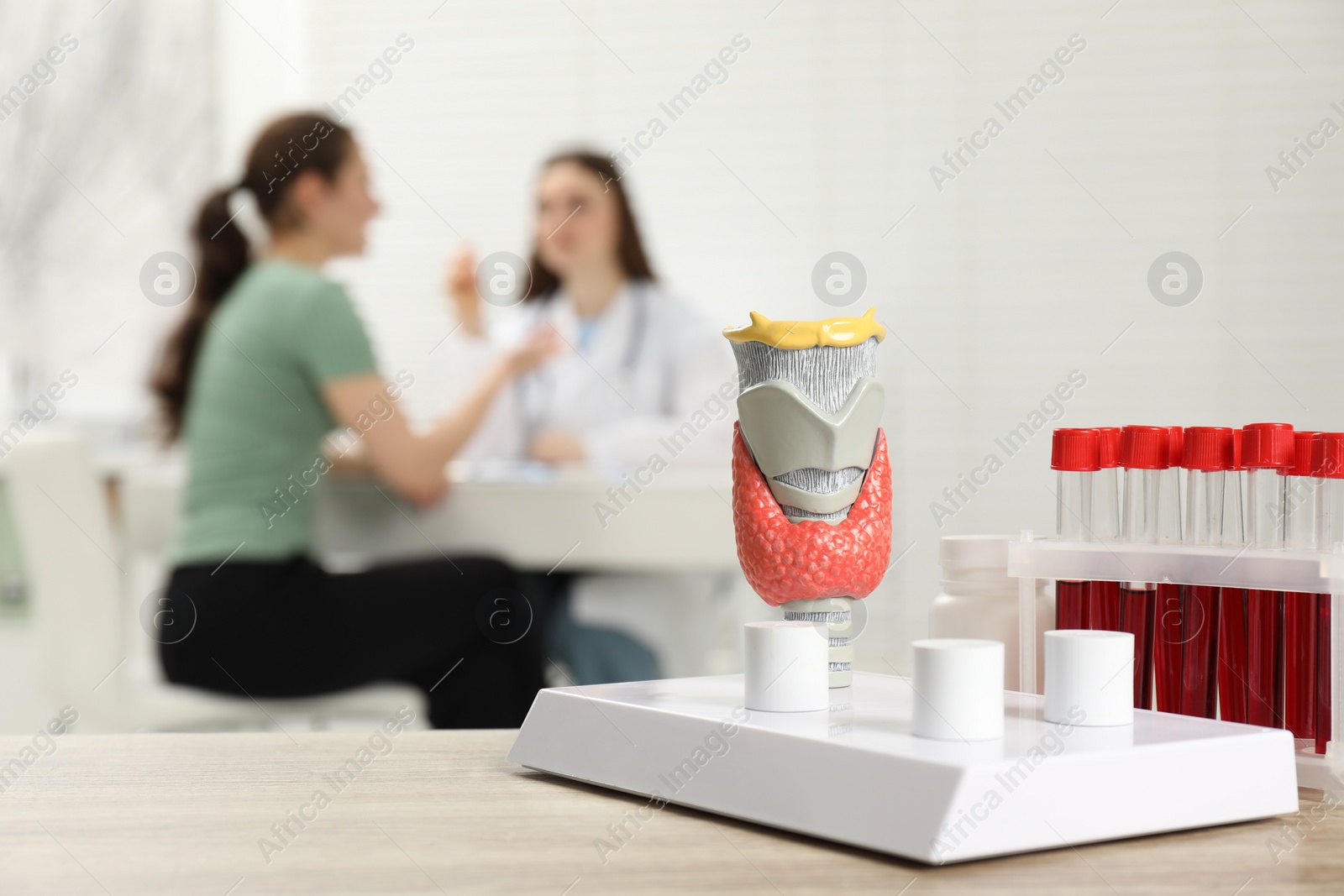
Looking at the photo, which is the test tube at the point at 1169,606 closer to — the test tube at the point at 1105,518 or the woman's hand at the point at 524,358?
the test tube at the point at 1105,518

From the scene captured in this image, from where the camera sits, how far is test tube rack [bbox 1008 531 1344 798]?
55 cm

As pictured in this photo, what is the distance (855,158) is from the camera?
237cm

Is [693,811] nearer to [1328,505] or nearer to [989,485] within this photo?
[1328,505]

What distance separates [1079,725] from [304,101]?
2.37 m

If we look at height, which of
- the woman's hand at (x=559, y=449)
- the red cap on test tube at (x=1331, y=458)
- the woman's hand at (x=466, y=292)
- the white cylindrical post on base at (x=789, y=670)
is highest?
the woman's hand at (x=466, y=292)

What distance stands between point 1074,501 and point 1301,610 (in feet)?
0.40

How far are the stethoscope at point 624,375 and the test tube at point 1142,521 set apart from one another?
4.95ft

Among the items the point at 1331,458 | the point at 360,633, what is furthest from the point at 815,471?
the point at 360,633

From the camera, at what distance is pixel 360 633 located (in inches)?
63.5

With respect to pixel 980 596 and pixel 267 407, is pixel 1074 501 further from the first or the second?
pixel 267 407

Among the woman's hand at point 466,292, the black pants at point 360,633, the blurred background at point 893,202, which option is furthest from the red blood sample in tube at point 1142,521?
the woman's hand at point 466,292

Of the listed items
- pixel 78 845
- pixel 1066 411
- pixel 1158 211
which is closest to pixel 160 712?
pixel 78 845

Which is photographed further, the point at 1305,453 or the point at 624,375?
the point at 624,375

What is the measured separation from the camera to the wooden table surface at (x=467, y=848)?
1.44 feet
